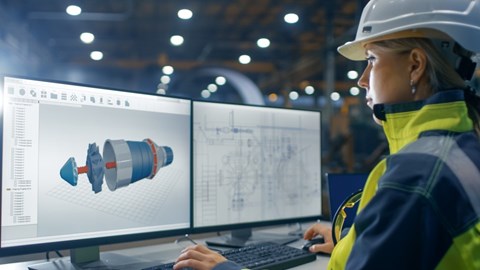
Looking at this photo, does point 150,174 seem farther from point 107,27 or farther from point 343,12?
point 107,27

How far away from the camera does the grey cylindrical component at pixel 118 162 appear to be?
122cm

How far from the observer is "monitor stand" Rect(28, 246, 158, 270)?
119 centimetres

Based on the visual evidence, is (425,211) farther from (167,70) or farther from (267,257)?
(167,70)

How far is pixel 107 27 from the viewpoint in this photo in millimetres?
7809

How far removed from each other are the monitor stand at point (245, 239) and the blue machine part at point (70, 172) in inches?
22.5

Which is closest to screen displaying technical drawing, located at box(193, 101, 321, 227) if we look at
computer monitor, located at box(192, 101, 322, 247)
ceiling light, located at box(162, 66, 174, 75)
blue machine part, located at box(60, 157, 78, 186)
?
computer monitor, located at box(192, 101, 322, 247)

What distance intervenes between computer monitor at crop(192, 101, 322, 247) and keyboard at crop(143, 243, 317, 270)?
20 centimetres

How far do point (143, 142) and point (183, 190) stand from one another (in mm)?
204

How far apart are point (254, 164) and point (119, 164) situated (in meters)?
0.53

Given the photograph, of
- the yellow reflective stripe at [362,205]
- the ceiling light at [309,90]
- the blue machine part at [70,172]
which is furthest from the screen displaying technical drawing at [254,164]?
the ceiling light at [309,90]

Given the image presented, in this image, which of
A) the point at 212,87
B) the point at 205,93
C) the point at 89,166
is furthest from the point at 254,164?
the point at 205,93

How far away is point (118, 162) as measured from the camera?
48.1 inches

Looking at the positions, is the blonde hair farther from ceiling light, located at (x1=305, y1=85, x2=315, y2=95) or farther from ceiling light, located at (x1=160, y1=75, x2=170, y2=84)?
ceiling light, located at (x1=305, y1=85, x2=315, y2=95)

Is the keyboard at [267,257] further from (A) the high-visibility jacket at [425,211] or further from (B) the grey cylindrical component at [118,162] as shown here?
(A) the high-visibility jacket at [425,211]
